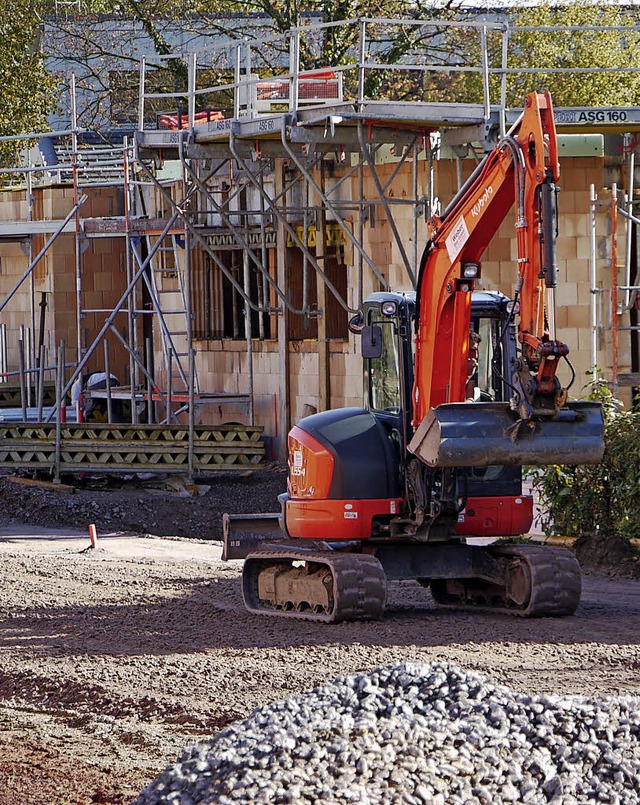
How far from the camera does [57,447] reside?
72.6 feet

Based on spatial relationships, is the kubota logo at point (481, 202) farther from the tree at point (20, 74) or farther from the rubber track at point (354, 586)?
Result: the tree at point (20, 74)

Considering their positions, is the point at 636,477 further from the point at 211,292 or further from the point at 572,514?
the point at 211,292

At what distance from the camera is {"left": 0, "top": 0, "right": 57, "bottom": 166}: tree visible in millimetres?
35094

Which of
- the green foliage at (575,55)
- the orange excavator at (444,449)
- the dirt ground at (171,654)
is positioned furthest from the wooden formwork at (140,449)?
the green foliage at (575,55)

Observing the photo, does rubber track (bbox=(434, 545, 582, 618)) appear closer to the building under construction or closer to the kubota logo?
the kubota logo

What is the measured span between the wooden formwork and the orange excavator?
30.5 ft

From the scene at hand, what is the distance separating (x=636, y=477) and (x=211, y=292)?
13.6 metres

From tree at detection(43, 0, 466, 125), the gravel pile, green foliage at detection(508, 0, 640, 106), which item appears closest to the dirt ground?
the gravel pile

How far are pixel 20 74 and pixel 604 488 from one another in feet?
80.3

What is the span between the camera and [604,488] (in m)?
15.2

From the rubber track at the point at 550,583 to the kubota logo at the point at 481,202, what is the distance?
2.87 m

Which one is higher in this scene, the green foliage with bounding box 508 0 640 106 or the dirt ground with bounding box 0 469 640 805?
the green foliage with bounding box 508 0 640 106

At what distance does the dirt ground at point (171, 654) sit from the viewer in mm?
8508

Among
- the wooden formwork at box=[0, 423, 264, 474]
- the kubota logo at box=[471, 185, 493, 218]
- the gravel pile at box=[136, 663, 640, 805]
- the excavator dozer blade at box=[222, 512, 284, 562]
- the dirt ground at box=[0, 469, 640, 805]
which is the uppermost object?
Result: the kubota logo at box=[471, 185, 493, 218]
